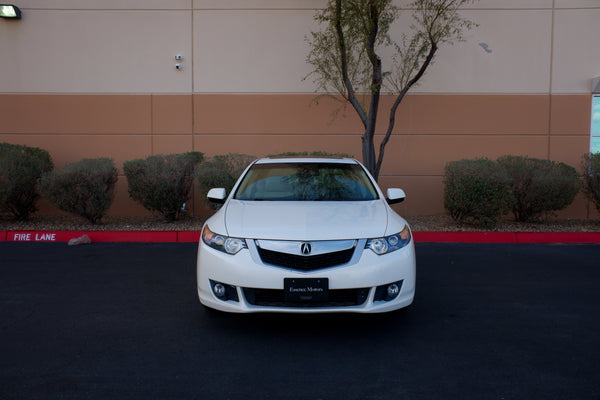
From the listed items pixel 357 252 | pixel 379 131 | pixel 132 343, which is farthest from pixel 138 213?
pixel 357 252

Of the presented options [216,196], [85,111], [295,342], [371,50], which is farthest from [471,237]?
[85,111]

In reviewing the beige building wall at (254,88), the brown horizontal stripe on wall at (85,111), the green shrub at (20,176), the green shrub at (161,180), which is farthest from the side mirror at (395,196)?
the brown horizontal stripe on wall at (85,111)

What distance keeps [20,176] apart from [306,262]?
24.4 ft

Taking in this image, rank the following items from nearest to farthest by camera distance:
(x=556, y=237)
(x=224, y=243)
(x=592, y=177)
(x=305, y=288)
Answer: (x=305, y=288) → (x=224, y=243) → (x=556, y=237) → (x=592, y=177)

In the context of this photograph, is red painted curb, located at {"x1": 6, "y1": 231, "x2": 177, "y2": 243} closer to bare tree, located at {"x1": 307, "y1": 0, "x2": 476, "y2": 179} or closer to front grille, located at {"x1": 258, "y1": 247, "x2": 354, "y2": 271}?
bare tree, located at {"x1": 307, "y1": 0, "x2": 476, "y2": 179}

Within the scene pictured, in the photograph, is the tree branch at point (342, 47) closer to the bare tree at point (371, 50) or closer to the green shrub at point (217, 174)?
the bare tree at point (371, 50)

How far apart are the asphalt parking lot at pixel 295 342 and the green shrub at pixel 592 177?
390cm

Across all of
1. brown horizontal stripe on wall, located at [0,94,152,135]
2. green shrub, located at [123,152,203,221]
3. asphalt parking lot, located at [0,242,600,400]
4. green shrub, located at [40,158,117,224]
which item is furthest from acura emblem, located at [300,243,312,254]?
brown horizontal stripe on wall, located at [0,94,152,135]

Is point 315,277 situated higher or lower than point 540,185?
lower

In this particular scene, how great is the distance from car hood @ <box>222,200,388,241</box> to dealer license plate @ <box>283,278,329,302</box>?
0.33 m

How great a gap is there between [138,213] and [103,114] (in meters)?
2.31

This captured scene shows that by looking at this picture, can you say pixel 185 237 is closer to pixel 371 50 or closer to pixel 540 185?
pixel 371 50

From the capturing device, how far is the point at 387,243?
12.9 feet

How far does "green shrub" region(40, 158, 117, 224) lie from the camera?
8.51 m
